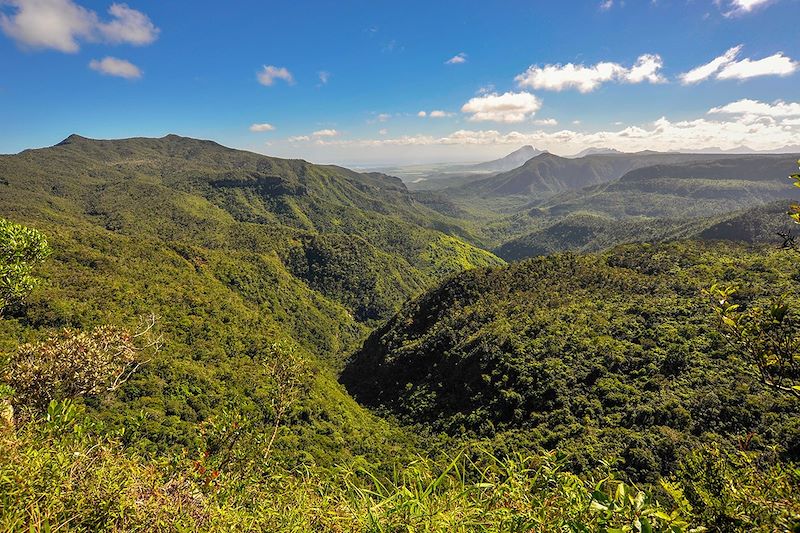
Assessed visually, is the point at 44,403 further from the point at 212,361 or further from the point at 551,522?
the point at 212,361

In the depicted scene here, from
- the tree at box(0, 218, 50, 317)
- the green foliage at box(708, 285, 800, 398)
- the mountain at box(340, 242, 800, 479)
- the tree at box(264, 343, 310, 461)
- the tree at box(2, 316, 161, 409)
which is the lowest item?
the mountain at box(340, 242, 800, 479)

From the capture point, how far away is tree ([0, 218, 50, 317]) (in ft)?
25.3

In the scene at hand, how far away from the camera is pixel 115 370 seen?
6793mm

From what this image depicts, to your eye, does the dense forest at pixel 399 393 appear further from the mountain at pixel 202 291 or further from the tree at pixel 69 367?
the mountain at pixel 202 291

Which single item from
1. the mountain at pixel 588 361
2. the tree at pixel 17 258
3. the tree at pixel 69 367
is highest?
the tree at pixel 17 258

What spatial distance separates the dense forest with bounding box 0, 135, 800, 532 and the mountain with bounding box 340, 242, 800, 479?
290 mm

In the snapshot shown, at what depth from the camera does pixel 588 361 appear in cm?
4438

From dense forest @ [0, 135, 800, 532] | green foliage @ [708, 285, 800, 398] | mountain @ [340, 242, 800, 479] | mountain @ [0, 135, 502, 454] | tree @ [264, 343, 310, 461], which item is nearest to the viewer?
dense forest @ [0, 135, 800, 532]

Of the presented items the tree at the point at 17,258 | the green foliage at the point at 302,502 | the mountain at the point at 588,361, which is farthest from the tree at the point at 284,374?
the mountain at the point at 588,361

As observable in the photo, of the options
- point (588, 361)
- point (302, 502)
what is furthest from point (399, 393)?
point (302, 502)

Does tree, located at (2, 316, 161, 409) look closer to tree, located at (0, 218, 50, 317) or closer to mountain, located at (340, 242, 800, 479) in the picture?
tree, located at (0, 218, 50, 317)

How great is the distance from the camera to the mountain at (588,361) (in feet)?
106

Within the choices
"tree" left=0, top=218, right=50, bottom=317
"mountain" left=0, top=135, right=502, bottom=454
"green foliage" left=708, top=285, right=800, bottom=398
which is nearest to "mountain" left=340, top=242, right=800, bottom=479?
"mountain" left=0, top=135, right=502, bottom=454

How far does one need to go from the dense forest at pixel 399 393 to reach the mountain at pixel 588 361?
0.29 metres
